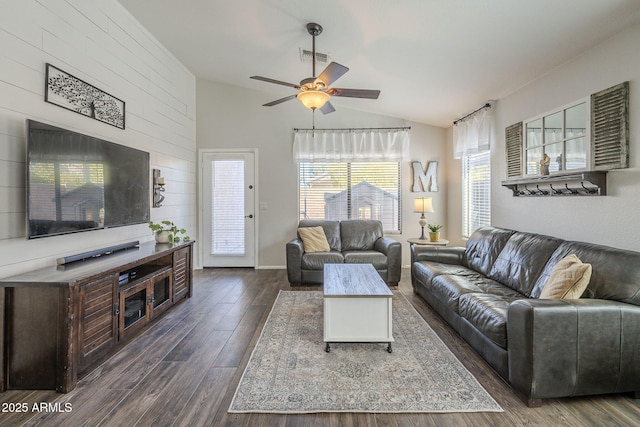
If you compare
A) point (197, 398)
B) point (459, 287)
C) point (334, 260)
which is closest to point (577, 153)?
point (459, 287)

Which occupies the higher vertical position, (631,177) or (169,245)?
(631,177)

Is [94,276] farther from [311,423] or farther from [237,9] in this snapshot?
[237,9]

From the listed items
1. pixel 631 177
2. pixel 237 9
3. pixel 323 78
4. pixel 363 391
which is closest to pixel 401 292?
pixel 363 391

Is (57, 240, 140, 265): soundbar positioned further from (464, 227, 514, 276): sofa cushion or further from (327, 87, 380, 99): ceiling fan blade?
(464, 227, 514, 276): sofa cushion

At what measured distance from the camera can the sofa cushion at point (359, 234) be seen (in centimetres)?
490

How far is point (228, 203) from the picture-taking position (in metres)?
5.41

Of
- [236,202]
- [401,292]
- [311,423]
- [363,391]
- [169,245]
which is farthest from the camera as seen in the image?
[236,202]

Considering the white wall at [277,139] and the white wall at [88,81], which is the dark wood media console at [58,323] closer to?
the white wall at [88,81]

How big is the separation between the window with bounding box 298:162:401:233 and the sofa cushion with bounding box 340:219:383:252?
326mm

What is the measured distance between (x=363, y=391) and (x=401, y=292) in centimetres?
228

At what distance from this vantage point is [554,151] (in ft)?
9.80

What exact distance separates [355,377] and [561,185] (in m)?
2.56

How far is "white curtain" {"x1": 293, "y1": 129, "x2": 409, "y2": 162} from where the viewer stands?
5301 mm

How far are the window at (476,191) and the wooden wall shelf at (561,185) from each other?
2.30ft
